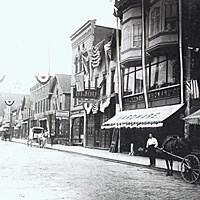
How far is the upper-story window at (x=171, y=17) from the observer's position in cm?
2116

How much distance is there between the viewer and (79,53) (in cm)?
4066

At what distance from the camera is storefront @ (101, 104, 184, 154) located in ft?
64.6

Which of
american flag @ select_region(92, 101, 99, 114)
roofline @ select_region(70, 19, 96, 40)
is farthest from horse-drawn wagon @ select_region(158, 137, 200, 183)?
roofline @ select_region(70, 19, 96, 40)

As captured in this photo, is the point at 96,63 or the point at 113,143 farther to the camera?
the point at 96,63

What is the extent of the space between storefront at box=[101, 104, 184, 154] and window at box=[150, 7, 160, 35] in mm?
4784

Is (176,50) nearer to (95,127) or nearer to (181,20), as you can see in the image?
(181,20)

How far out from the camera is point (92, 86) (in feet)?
116

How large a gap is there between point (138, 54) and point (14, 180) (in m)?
15.4

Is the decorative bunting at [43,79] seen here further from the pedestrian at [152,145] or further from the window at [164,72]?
the pedestrian at [152,145]

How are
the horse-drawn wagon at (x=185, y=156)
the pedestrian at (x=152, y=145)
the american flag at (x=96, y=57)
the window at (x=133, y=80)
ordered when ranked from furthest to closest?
1. the american flag at (x=96, y=57)
2. the window at (x=133, y=80)
3. the pedestrian at (x=152, y=145)
4. the horse-drawn wagon at (x=185, y=156)

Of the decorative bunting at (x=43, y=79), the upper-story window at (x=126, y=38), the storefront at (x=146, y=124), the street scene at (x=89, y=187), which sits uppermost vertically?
the upper-story window at (x=126, y=38)

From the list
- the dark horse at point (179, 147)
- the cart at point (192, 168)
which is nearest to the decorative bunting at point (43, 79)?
the dark horse at point (179, 147)

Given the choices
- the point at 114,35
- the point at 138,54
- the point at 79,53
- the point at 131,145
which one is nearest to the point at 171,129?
the point at 131,145

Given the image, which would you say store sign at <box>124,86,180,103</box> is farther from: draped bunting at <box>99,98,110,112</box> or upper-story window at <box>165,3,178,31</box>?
draped bunting at <box>99,98,110,112</box>
